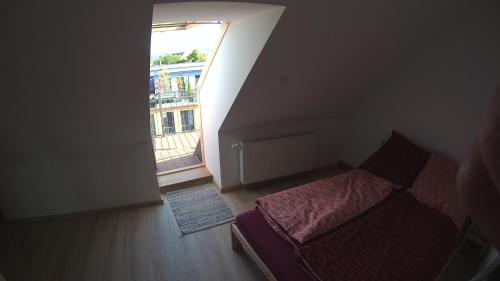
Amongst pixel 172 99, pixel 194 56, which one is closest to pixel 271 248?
pixel 172 99

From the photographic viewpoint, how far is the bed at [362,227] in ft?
5.74

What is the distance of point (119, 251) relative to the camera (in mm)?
2402

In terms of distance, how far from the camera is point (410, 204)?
2387 mm

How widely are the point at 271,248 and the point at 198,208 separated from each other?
1.32 m

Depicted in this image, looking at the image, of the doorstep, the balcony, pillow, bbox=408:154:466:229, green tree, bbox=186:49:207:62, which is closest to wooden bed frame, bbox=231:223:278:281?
the doorstep

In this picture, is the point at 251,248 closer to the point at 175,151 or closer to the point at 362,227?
the point at 362,227

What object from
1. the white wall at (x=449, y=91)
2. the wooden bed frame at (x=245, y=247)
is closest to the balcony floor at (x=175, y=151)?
the wooden bed frame at (x=245, y=247)

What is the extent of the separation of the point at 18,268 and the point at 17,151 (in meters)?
0.98

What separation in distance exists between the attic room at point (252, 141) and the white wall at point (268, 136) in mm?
28

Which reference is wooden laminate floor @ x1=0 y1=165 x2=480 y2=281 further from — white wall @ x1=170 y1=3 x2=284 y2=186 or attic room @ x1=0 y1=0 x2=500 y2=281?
white wall @ x1=170 y1=3 x2=284 y2=186

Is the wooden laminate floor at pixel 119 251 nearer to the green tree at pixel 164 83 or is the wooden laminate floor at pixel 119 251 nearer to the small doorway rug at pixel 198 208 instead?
the small doorway rug at pixel 198 208

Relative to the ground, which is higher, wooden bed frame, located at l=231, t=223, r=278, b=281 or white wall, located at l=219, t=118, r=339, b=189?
white wall, located at l=219, t=118, r=339, b=189

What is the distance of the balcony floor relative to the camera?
3923 mm

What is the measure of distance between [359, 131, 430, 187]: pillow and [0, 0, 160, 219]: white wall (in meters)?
2.41
